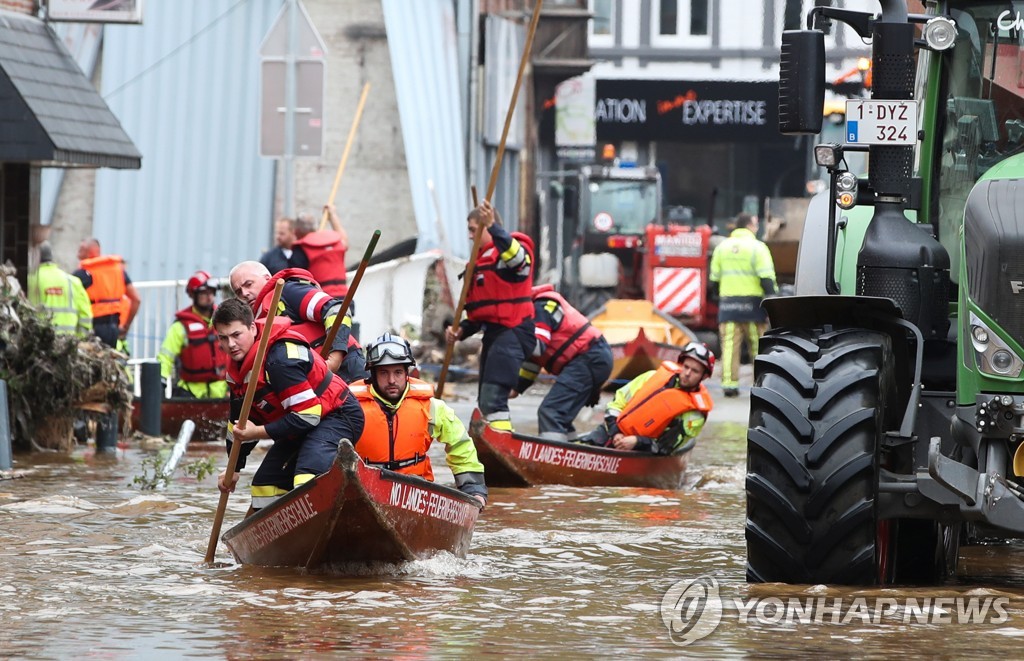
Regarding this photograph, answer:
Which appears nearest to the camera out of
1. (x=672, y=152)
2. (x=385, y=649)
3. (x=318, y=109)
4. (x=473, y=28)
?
(x=385, y=649)

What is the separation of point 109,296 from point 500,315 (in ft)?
22.4

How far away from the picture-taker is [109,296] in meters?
19.5

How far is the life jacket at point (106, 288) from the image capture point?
63.8 ft

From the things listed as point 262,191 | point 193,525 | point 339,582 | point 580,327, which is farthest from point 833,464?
point 262,191

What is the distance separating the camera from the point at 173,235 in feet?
75.9

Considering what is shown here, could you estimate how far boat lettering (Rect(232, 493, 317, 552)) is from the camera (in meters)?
8.46

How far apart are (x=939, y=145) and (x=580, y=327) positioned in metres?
6.67

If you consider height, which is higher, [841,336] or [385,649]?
[841,336]

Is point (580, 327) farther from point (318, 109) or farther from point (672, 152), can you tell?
point (672, 152)

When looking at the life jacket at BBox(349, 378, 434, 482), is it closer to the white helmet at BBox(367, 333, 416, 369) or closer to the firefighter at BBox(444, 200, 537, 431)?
the white helmet at BBox(367, 333, 416, 369)

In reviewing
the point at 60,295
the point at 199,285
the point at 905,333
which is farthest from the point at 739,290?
the point at 905,333

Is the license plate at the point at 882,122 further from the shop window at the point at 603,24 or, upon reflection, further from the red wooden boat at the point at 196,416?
the shop window at the point at 603,24

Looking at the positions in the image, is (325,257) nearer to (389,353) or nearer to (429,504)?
(389,353)

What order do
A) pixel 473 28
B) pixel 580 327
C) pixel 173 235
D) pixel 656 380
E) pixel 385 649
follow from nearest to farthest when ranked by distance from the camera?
pixel 385 649, pixel 656 380, pixel 580 327, pixel 173 235, pixel 473 28
